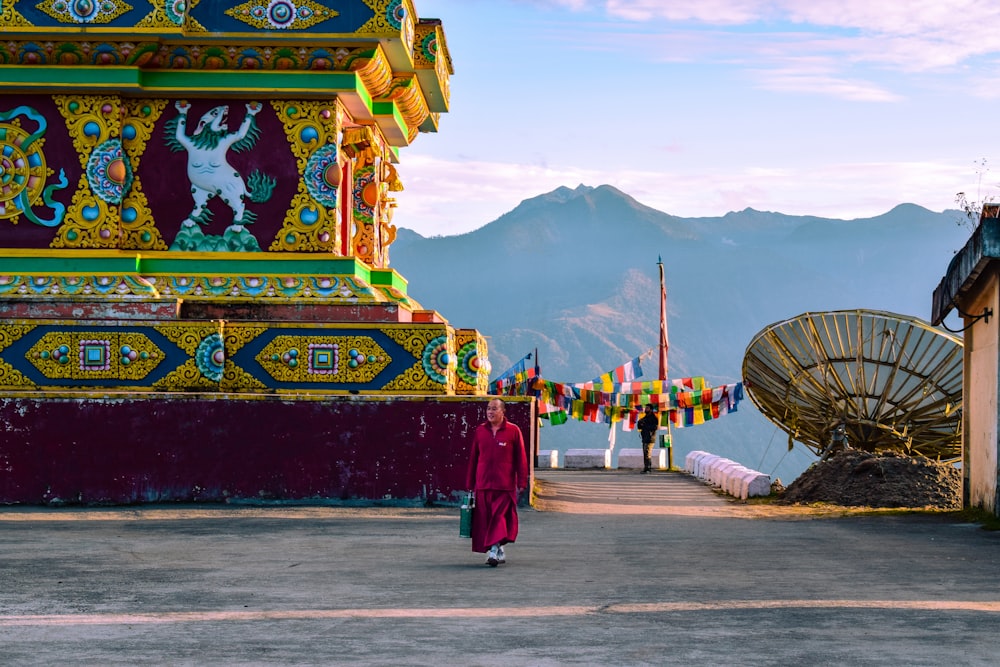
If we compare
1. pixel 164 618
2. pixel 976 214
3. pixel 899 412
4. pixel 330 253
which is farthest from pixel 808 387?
pixel 164 618

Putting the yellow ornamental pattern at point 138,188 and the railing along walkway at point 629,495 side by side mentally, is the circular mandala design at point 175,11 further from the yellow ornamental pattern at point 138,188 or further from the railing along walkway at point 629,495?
the railing along walkway at point 629,495

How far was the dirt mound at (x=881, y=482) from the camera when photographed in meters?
22.9

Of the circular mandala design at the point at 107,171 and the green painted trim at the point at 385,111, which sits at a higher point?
the green painted trim at the point at 385,111

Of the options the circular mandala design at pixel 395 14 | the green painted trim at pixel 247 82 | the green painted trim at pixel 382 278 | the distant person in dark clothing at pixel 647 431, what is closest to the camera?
the circular mandala design at pixel 395 14

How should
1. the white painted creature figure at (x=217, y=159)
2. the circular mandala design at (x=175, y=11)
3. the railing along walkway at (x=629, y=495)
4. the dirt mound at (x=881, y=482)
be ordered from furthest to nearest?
the dirt mound at (x=881, y=482)
the railing along walkway at (x=629, y=495)
the white painted creature figure at (x=217, y=159)
the circular mandala design at (x=175, y=11)

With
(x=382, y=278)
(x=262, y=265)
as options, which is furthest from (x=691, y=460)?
(x=262, y=265)

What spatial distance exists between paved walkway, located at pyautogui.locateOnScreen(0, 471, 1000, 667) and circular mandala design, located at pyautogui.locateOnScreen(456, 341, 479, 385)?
9.69ft

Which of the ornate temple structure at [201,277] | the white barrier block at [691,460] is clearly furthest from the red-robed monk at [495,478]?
the white barrier block at [691,460]

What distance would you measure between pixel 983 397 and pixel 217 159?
38.2 feet

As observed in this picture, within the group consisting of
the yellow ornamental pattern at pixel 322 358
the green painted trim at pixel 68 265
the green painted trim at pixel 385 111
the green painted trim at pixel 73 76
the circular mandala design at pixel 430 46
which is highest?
the circular mandala design at pixel 430 46

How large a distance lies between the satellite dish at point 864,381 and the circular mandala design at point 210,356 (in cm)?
1222

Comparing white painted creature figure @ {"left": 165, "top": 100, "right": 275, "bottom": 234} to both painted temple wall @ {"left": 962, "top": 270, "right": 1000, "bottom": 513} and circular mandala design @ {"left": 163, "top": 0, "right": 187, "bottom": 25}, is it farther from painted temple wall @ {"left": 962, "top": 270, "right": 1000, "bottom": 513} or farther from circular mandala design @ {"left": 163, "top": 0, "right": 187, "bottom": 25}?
painted temple wall @ {"left": 962, "top": 270, "right": 1000, "bottom": 513}

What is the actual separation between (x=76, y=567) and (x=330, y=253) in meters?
8.79

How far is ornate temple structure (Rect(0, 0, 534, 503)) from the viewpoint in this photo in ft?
63.6
